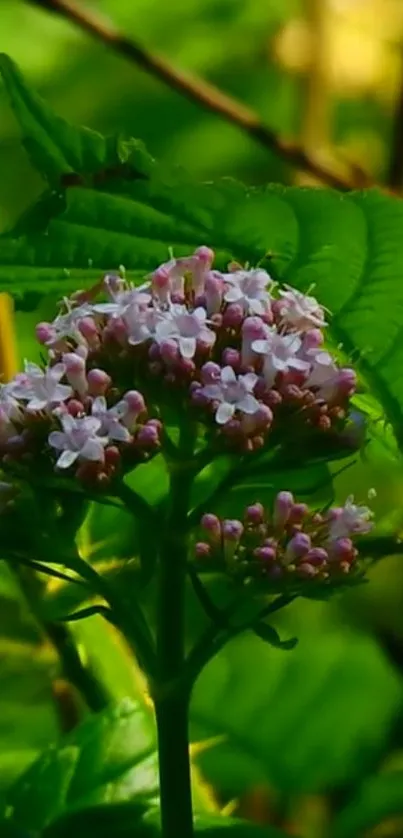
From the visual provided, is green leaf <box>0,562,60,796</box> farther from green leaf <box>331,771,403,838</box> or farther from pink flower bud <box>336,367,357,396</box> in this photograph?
pink flower bud <box>336,367,357,396</box>

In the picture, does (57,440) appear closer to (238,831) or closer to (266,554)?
(266,554)

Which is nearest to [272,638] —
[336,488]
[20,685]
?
[20,685]

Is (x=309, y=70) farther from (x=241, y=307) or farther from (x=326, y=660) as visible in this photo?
(x=241, y=307)

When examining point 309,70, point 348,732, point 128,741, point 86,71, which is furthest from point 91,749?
point 86,71

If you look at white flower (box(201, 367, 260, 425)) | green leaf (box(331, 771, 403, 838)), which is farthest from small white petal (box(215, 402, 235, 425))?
green leaf (box(331, 771, 403, 838))

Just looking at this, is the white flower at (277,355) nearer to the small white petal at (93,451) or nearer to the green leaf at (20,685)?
the small white petal at (93,451)
